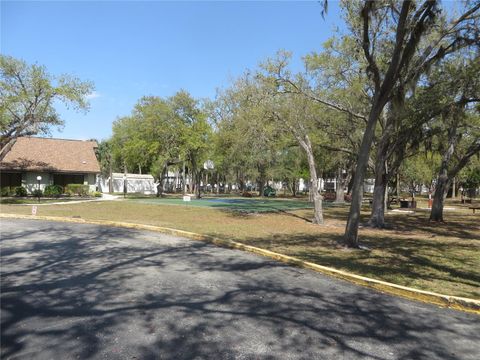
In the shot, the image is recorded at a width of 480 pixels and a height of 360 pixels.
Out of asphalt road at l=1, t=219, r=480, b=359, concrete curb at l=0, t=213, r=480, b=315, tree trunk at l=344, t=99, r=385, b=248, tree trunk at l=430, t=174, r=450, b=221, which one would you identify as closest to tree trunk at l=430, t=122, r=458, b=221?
tree trunk at l=430, t=174, r=450, b=221

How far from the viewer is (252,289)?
6742mm

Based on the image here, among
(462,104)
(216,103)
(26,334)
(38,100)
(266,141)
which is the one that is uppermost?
(216,103)

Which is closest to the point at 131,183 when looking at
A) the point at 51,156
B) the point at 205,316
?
the point at 51,156

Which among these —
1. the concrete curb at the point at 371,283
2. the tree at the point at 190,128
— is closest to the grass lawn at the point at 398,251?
the concrete curb at the point at 371,283

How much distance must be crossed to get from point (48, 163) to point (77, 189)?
142 inches

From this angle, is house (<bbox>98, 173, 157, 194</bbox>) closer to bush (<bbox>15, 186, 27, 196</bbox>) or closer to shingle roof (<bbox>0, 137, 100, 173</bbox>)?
shingle roof (<bbox>0, 137, 100, 173</bbox>)

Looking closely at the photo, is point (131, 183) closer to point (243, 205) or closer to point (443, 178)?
point (243, 205)

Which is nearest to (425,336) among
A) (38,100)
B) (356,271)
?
(356,271)

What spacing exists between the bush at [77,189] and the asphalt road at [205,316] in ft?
103

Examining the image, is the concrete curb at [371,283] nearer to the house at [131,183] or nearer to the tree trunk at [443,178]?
the tree trunk at [443,178]

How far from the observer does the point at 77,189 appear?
3856 centimetres

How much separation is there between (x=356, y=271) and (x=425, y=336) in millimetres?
3521

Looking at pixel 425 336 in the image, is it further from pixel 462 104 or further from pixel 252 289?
pixel 462 104

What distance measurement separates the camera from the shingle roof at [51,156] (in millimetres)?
36625
